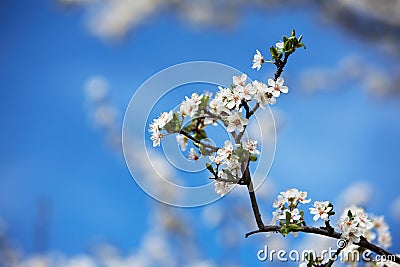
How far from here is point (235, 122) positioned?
0.51 m

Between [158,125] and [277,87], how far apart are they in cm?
13

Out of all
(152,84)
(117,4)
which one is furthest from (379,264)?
(117,4)

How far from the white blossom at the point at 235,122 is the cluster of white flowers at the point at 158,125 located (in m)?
0.06

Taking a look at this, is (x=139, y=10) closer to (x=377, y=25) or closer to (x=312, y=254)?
(x=377, y=25)

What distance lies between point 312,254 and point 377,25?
54.2 inches

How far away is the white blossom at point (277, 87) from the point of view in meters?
0.52

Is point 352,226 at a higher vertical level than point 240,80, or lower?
lower

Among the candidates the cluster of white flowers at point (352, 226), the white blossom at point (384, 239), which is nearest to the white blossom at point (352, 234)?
the cluster of white flowers at point (352, 226)

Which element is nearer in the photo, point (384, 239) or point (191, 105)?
point (191, 105)

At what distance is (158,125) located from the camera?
542mm

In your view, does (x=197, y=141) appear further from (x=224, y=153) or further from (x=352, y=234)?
(x=352, y=234)

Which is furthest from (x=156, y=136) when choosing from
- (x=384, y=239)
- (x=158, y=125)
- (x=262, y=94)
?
(x=384, y=239)

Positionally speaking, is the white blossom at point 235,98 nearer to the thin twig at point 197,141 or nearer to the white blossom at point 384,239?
the thin twig at point 197,141

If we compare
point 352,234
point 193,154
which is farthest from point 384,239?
point 193,154
